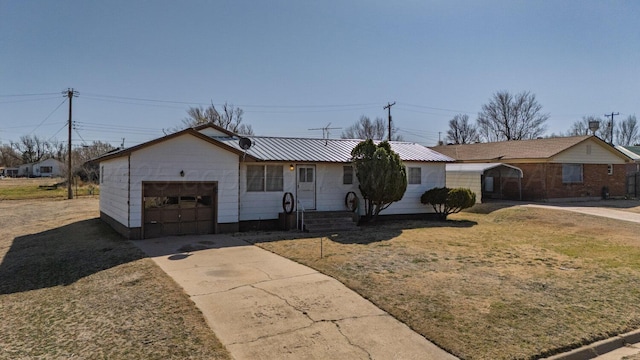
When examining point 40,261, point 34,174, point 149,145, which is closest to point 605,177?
point 149,145

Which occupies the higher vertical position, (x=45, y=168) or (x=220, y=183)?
(x=45, y=168)

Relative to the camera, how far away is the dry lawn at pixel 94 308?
4648mm

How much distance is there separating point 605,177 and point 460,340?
27476mm

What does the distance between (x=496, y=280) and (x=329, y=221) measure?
294 inches

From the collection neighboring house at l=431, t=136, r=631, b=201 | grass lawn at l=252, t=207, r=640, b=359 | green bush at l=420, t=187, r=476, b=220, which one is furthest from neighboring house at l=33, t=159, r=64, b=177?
grass lawn at l=252, t=207, r=640, b=359

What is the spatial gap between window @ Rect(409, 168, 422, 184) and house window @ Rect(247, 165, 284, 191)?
602 cm

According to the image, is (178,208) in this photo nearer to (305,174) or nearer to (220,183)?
(220,183)

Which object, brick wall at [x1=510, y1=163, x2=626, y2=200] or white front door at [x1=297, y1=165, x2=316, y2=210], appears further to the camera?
brick wall at [x1=510, y1=163, x2=626, y2=200]

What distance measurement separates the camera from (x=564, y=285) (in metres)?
7.35

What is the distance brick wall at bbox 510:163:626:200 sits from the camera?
2366cm

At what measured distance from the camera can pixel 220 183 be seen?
1299cm

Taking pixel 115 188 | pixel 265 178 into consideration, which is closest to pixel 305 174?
pixel 265 178

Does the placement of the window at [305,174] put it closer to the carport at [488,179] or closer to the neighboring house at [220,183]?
the neighboring house at [220,183]

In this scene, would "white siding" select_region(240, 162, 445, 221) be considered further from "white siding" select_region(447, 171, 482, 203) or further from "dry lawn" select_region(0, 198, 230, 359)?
"white siding" select_region(447, 171, 482, 203)
